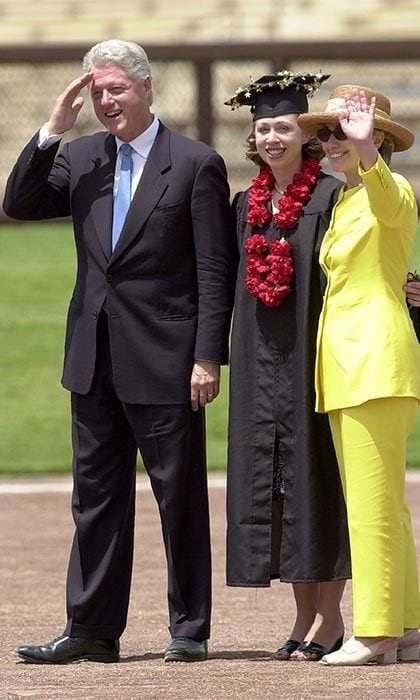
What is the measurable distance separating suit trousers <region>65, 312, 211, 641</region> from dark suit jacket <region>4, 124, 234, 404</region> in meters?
0.07

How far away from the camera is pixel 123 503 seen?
5.52 meters

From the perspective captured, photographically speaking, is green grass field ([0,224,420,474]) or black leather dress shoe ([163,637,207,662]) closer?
black leather dress shoe ([163,637,207,662])

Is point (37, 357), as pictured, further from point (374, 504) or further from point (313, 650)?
point (374, 504)

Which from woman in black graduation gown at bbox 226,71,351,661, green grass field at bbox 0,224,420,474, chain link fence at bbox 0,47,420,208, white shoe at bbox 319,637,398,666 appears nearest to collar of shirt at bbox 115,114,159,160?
woman in black graduation gown at bbox 226,71,351,661

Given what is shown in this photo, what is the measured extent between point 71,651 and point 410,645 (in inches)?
44.6

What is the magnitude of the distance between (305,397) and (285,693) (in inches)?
39.7

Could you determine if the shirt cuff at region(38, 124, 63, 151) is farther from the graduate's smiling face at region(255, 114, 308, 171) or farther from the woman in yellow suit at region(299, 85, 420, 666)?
the woman in yellow suit at region(299, 85, 420, 666)

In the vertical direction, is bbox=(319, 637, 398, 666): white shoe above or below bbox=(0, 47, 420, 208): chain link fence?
below

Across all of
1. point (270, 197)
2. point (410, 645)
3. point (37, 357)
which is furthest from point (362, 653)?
point (37, 357)

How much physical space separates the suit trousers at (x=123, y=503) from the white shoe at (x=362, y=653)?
503 millimetres

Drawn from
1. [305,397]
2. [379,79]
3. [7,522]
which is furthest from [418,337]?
[379,79]

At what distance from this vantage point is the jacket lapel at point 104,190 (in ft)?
17.7

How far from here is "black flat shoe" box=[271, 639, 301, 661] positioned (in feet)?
17.7

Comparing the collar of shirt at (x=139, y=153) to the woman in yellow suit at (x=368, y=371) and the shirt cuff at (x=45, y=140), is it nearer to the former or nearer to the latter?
the shirt cuff at (x=45, y=140)
